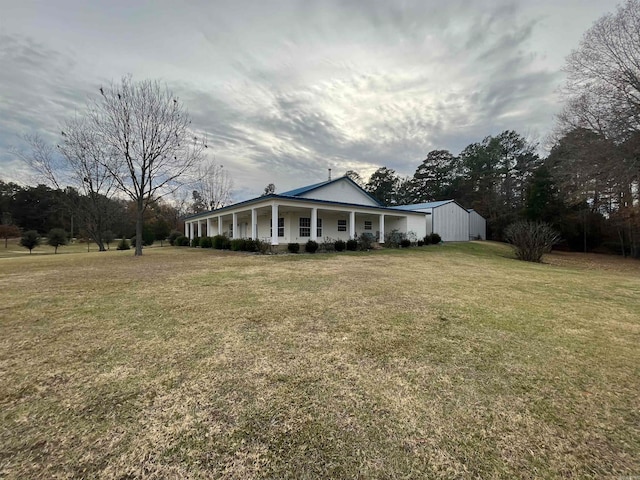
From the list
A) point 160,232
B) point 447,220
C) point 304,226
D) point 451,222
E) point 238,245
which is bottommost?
point 238,245

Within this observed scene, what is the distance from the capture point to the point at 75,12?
8.33 m

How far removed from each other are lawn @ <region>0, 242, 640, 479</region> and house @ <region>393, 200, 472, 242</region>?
19818 millimetres

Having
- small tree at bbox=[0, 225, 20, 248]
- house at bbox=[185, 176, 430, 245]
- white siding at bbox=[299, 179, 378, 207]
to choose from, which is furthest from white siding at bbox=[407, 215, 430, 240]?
small tree at bbox=[0, 225, 20, 248]

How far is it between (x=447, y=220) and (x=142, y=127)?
25.0 m

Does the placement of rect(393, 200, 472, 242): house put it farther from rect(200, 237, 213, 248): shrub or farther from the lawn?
the lawn

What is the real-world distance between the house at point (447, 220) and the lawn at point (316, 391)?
19.8 metres

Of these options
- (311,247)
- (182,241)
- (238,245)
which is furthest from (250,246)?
(182,241)

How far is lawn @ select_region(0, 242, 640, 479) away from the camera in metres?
1.56

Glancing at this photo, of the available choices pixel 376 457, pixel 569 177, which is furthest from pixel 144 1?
pixel 569 177

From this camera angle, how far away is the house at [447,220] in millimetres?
23734

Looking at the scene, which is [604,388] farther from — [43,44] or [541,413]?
[43,44]

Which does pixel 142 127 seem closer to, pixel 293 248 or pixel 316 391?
pixel 293 248

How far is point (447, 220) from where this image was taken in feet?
81.5

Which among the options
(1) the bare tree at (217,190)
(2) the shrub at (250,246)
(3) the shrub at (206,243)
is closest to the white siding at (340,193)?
(2) the shrub at (250,246)
